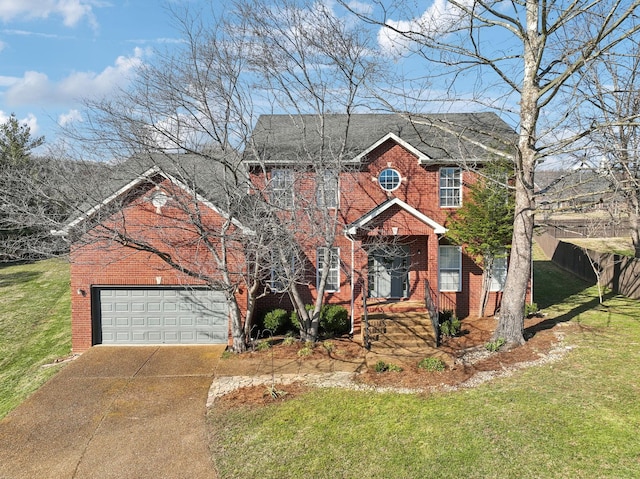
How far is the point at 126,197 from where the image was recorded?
13.4 metres

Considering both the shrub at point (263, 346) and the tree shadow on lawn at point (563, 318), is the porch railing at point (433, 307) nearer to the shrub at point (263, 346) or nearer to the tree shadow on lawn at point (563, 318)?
the tree shadow on lawn at point (563, 318)

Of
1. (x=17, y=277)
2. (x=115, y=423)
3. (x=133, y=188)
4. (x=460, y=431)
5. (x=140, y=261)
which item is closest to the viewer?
(x=460, y=431)

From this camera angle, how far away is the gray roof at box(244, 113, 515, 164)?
47.7ft

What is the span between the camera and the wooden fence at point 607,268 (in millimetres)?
17656

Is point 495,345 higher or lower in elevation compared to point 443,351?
higher

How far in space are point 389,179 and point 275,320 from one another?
6591 mm

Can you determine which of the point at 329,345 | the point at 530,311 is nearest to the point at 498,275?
the point at 530,311

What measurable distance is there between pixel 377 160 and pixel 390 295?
5.12 m

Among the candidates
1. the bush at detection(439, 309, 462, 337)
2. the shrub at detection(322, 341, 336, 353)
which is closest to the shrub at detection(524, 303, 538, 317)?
the bush at detection(439, 309, 462, 337)

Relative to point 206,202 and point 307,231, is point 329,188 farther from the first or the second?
point 206,202

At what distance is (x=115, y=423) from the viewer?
29.2 ft

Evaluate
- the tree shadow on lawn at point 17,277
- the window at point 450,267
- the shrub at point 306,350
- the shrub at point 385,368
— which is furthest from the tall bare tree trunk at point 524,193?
the tree shadow on lawn at point 17,277

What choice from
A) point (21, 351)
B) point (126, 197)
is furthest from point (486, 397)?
point (21, 351)

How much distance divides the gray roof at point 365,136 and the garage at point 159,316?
5.07 m
